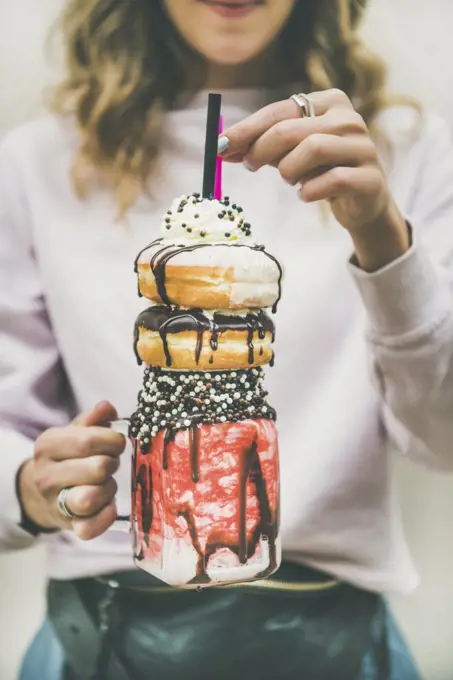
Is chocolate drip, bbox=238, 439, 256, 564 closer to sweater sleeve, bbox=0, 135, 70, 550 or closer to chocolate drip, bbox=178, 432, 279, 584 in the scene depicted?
chocolate drip, bbox=178, 432, 279, 584

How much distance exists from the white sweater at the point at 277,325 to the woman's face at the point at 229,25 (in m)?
0.08

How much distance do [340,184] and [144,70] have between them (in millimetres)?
539

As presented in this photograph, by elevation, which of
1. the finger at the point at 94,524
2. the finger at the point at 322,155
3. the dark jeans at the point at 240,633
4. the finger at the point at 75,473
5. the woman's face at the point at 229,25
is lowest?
the dark jeans at the point at 240,633

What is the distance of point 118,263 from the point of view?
1475mm

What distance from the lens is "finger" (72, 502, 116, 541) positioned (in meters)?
1.24

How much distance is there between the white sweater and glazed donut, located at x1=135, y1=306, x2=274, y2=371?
0.40 meters

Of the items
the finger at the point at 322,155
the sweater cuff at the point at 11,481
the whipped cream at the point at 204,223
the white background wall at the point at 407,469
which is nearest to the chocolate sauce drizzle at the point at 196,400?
the whipped cream at the point at 204,223

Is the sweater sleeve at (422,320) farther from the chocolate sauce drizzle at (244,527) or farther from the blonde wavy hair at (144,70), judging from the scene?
the chocolate sauce drizzle at (244,527)

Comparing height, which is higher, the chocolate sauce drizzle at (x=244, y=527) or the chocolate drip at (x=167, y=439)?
the chocolate drip at (x=167, y=439)

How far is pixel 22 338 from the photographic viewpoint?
59.2 inches

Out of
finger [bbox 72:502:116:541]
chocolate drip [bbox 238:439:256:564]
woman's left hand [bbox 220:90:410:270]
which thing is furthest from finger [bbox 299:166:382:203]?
finger [bbox 72:502:116:541]

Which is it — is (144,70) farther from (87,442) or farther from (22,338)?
(87,442)

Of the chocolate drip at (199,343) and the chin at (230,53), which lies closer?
the chocolate drip at (199,343)

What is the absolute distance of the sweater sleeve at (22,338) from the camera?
149 cm
